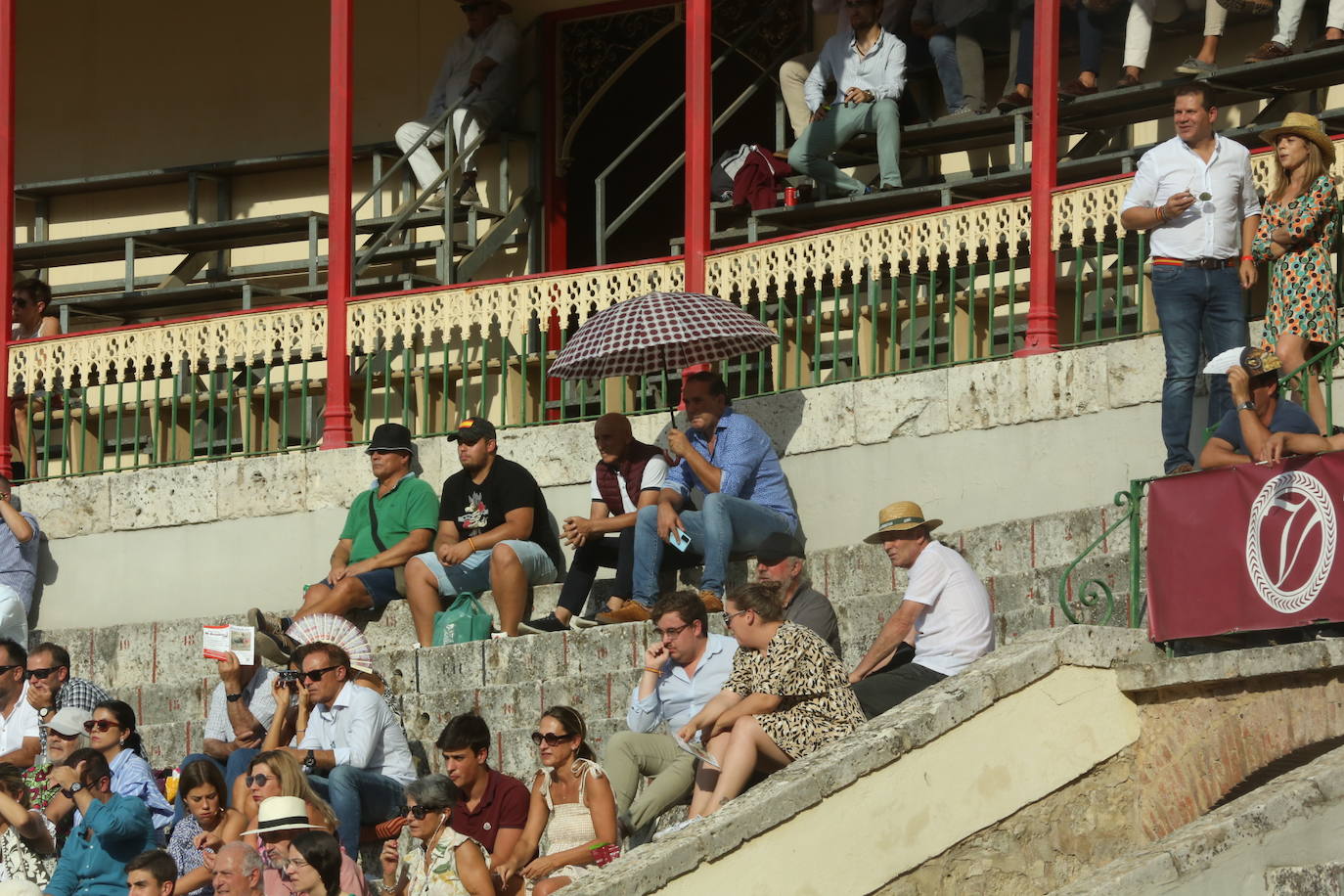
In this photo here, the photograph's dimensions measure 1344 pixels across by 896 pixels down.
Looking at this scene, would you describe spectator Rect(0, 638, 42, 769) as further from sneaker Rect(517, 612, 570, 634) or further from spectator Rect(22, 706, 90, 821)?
sneaker Rect(517, 612, 570, 634)

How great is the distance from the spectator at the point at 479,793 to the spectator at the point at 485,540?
2.58 m

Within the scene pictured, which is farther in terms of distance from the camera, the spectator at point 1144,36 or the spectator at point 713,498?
the spectator at point 1144,36

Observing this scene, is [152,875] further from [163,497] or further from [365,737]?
[163,497]

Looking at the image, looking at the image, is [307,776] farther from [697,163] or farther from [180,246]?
[180,246]

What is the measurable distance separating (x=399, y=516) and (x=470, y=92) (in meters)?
5.53

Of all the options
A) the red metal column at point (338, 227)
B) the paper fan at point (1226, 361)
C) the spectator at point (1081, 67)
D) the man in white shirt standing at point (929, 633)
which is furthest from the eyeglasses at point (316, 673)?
the spectator at point (1081, 67)

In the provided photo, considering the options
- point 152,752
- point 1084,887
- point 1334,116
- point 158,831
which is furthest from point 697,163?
point 1084,887

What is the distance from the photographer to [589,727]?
11484 mm

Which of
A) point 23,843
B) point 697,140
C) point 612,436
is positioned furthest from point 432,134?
point 23,843

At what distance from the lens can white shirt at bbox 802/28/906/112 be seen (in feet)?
52.6

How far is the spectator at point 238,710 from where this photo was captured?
1184cm

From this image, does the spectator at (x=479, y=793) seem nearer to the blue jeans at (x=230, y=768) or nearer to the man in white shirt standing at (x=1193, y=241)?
the blue jeans at (x=230, y=768)

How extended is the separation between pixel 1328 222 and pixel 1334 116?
2.45m

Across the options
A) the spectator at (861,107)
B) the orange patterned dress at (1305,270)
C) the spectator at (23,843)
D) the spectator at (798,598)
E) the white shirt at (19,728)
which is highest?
the spectator at (861,107)
